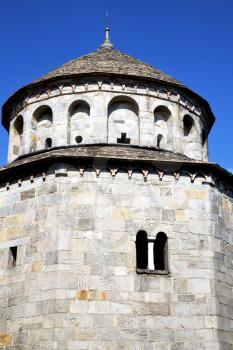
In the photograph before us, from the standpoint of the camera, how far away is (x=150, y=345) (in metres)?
13.6

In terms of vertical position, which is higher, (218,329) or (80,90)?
(80,90)

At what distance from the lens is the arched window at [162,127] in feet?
58.6

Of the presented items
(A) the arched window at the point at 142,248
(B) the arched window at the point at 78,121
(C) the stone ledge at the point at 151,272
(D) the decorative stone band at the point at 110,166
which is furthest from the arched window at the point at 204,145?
(C) the stone ledge at the point at 151,272

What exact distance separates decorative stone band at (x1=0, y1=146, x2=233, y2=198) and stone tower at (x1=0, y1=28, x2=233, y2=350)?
29 millimetres

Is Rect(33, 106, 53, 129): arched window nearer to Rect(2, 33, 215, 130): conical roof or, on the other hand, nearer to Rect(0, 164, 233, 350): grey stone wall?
Rect(2, 33, 215, 130): conical roof

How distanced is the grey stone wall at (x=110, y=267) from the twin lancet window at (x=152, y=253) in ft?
0.58

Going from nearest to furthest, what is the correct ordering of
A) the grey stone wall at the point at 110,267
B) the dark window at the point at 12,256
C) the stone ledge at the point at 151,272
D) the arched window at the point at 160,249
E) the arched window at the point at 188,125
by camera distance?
the grey stone wall at the point at 110,267
the stone ledge at the point at 151,272
the arched window at the point at 160,249
the dark window at the point at 12,256
the arched window at the point at 188,125

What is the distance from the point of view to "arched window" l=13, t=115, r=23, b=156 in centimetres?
1892

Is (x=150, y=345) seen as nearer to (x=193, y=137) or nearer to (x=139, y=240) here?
(x=139, y=240)

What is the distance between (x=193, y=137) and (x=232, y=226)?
3.90 metres

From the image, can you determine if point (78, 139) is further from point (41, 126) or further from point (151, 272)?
point (151, 272)

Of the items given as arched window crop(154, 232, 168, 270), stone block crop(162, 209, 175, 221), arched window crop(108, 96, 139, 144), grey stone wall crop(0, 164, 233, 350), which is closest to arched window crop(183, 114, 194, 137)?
arched window crop(108, 96, 139, 144)

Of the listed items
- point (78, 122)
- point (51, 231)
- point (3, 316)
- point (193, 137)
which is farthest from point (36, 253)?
point (193, 137)

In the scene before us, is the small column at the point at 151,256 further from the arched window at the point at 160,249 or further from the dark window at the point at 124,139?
the dark window at the point at 124,139
